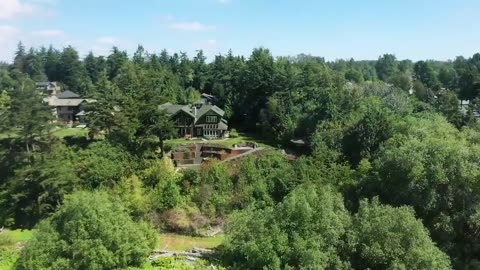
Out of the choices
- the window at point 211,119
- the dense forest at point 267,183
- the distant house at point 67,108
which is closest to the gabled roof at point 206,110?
the window at point 211,119

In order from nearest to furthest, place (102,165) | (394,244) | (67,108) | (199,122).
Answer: (394,244), (102,165), (199,122), (67,108)

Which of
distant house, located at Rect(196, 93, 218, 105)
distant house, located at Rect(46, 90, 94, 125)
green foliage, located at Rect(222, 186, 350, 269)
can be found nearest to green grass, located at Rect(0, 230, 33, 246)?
green foliage, located at Rect(222, 186, 350, 269)

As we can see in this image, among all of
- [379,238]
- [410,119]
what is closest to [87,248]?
[379,238]

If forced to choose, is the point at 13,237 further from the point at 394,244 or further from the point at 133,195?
the point at 394,244

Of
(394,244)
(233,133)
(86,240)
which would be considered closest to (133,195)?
Result: (86,240)

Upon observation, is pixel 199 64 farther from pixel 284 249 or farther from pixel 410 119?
→ pixel 284 249

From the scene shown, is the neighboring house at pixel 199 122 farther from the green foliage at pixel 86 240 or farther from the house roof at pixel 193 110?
the green foliage at pixel 86 240
